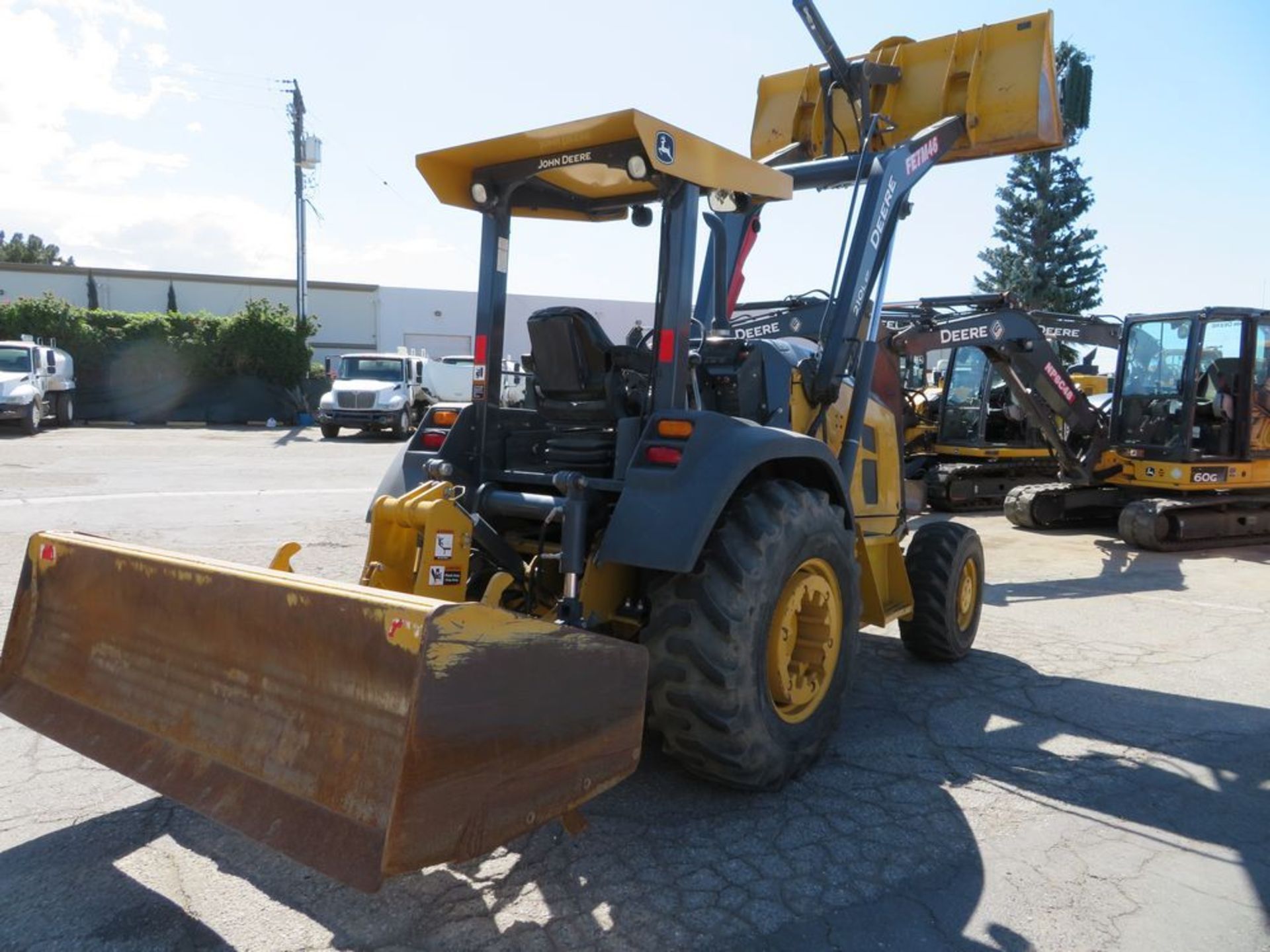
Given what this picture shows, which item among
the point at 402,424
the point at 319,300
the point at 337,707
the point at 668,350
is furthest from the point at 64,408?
the point at 337,707

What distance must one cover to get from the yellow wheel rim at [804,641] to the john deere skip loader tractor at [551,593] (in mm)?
14

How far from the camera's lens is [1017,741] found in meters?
4.61

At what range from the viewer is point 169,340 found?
1045 inches

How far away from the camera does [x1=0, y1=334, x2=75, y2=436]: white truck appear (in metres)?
19.6

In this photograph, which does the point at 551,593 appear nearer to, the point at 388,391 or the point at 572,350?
the point at 572,350

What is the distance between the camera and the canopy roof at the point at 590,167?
367 cm

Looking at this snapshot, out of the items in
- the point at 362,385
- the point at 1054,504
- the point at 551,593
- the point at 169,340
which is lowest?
the point at 1054,504

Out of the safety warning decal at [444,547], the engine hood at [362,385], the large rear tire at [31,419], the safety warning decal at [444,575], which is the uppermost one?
the safety warning decal at [444,547]

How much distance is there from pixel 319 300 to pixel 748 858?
131 ft

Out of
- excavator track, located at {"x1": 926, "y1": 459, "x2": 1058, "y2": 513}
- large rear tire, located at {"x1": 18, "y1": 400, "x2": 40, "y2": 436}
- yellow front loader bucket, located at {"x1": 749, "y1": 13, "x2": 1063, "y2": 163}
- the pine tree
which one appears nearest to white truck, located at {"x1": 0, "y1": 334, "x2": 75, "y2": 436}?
large rear tire, located at {"x1": 18, "y1": 400, "x2": 40, "y2": 436}

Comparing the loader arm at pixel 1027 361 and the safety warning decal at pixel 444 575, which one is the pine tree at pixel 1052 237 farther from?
the safety warning decal at pixel 444 575

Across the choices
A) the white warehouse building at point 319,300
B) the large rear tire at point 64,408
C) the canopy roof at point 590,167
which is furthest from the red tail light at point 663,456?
the white warehouse building at point 319,300

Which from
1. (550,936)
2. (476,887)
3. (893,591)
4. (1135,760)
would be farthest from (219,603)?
(1135,760)

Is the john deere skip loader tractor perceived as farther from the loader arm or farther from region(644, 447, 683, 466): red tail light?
the loader arm
